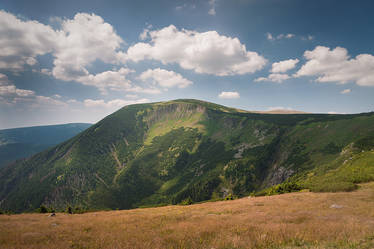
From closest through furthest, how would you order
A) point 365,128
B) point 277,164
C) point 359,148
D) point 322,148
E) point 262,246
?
point 262,246
point 359,148
point 365,128
point 322,148
point 277,164

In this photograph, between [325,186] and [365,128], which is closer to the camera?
[325,186]

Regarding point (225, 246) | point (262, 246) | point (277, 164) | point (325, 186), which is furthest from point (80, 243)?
point (277, 164)

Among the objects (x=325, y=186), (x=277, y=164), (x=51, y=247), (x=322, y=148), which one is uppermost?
(x=51, y=247)

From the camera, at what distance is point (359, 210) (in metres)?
18.7

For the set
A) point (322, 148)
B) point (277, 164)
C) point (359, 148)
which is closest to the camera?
point (359, 148)

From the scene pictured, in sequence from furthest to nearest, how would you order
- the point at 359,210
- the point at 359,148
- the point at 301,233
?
the point at 359,148
the point at 359,210
the point at 301,233

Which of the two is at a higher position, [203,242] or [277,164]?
[203,242]

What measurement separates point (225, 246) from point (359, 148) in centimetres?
12904

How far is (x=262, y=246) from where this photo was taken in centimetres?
884

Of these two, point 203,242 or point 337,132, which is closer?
point 203,242

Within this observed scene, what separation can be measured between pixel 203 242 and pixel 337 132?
18639 cm

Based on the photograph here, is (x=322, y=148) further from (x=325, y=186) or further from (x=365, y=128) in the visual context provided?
(x=325, y=186)

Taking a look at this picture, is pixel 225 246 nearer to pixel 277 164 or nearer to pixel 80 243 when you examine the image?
pixel 80 243

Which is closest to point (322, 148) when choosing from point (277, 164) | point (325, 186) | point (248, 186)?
point (277, 164)
